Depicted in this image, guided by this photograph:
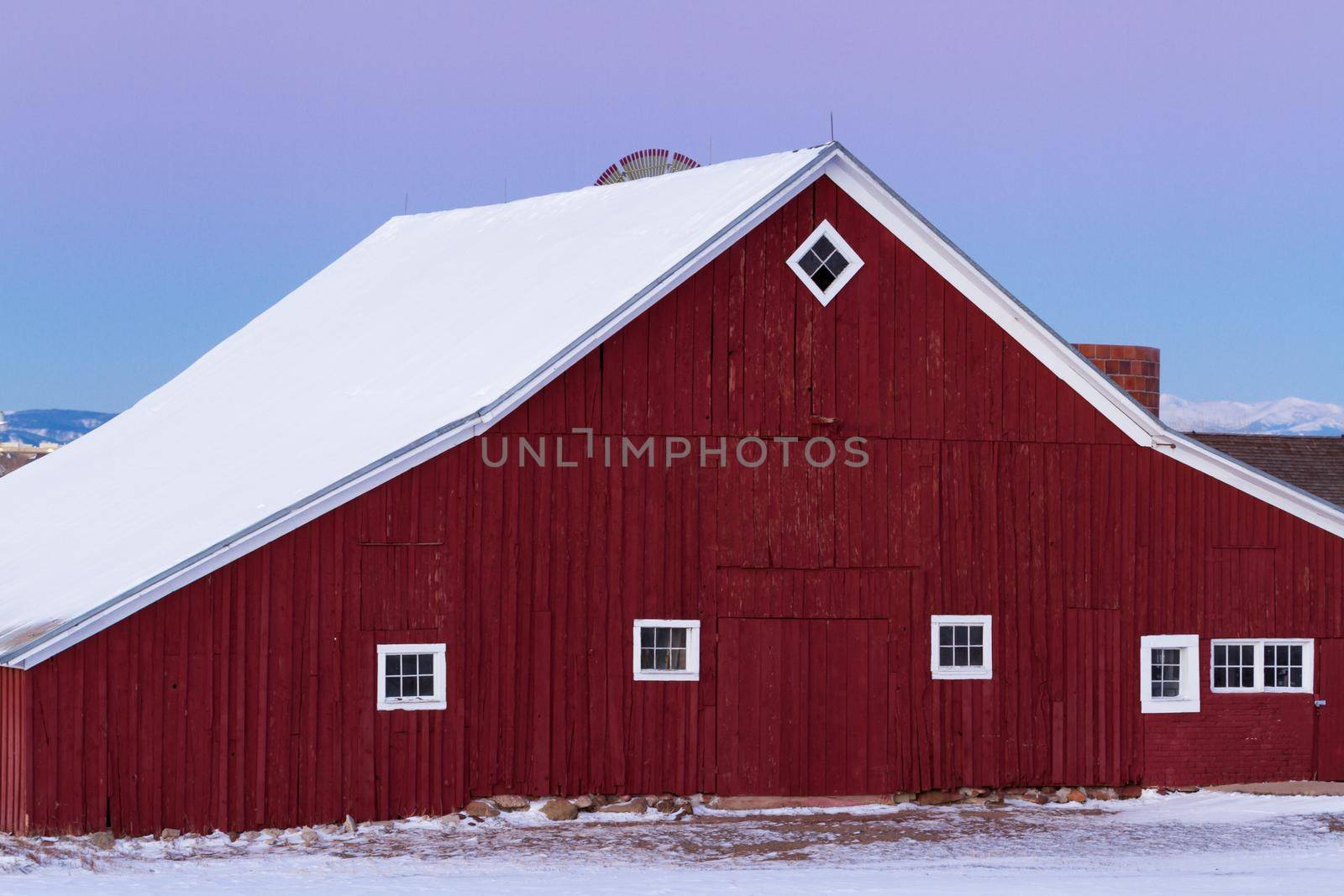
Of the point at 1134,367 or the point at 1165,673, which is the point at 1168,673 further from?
the point at 1134,367

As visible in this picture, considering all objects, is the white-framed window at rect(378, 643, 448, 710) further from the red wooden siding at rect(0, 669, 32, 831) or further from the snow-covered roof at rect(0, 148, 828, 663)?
the red wooden siding at rect(0, 669, 32, 831)

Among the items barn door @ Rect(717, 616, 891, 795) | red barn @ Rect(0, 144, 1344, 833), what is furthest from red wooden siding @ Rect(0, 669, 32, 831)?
barn door @ Rect(717, 616, 891, 795)

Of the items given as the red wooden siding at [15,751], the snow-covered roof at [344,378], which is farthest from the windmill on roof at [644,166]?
the red wooden siding at [15,751]

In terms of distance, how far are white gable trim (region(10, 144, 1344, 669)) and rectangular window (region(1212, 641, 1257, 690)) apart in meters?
1.67

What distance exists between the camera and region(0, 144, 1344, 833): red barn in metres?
20.2

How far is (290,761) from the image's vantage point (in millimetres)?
20406

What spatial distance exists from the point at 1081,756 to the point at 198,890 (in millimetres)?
10547

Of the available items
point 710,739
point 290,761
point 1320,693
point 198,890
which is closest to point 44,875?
point 198,890

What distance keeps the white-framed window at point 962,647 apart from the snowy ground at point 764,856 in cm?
151

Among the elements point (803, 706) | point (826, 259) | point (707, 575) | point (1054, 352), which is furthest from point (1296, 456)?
point (707, 575)

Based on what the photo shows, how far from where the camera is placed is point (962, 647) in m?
23.1

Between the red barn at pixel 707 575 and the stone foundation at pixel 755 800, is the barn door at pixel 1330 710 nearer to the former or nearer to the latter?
the red barn at pixel 707 575

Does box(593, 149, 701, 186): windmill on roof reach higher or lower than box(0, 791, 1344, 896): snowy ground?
higher

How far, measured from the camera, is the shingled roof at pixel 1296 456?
111 ft
